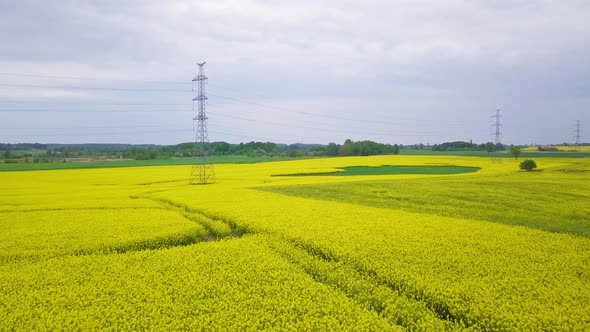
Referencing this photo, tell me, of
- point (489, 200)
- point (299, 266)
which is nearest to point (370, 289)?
point (299, 266)

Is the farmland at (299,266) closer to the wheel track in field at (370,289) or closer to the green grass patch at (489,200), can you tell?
the wheel track in field at (370,289)

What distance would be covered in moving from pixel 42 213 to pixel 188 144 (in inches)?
3831

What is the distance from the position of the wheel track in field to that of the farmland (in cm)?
4

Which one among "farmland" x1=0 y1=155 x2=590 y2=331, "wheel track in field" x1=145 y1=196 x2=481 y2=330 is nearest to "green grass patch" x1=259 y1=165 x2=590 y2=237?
"farmland" x1=0 y1=155 x2=590 y2=331

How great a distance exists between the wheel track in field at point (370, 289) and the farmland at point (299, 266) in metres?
0.04

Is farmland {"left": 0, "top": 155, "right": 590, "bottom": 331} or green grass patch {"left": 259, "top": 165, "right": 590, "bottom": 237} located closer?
farmland {"left": 0, "top": 155, "right": 590, "bottom": 331}

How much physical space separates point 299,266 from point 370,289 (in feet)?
9.77

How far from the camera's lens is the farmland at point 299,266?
937 cm

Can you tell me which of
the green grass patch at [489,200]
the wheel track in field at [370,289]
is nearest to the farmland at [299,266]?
the wheel track in field at [370,289]

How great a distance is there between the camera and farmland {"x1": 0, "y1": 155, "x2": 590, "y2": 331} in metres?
9.37

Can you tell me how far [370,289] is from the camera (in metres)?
11.1

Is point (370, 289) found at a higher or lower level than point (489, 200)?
lower

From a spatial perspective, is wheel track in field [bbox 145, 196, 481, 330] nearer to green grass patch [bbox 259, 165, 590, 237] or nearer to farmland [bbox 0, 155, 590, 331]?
farmland [bbox 0, 155, 590, 331]

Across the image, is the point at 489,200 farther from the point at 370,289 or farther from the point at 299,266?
the point at 370,289
